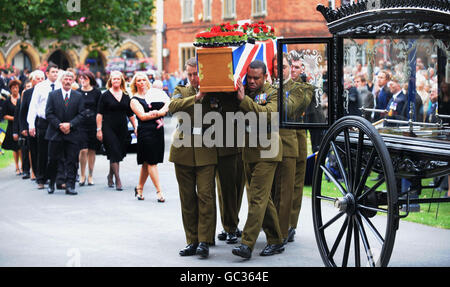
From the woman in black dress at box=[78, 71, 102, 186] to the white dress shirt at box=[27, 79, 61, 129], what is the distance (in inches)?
19.2

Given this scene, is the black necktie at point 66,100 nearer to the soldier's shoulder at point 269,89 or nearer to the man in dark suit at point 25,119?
the man in dark suit at point 25,119

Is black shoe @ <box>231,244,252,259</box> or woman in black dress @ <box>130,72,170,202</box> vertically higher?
woman in black dress @ <box>130,72,170,202</box>

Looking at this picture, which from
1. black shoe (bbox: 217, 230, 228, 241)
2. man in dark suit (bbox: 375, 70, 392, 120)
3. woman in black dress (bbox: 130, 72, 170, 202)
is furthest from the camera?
woman in black dress (bbox: 130, 72, 170, 202)

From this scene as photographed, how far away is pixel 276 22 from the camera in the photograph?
4162 cm

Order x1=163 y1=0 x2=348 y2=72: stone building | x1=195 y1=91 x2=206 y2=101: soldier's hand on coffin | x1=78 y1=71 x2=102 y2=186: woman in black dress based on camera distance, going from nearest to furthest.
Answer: x1=195 y1=91 x2=206 y2=101: soldier's hand on coffin
x1=78 y1=71 x2=102 y2=186: woman in black dress
x1=163 y1=0 x2=348 y2=72: stone building

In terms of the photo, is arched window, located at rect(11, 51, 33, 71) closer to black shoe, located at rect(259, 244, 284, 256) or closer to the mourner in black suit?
the mourner in black suit

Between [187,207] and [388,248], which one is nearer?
[388,248]

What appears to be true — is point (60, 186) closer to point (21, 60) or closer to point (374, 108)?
point (374, 108)

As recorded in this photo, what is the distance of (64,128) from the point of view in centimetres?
1343

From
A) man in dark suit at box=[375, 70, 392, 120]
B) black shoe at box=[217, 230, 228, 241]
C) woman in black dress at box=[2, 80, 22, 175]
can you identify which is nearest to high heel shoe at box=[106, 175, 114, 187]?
woman in black dress at box=[2, 80, 22, 175]

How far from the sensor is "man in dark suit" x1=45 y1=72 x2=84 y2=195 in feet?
44.1
